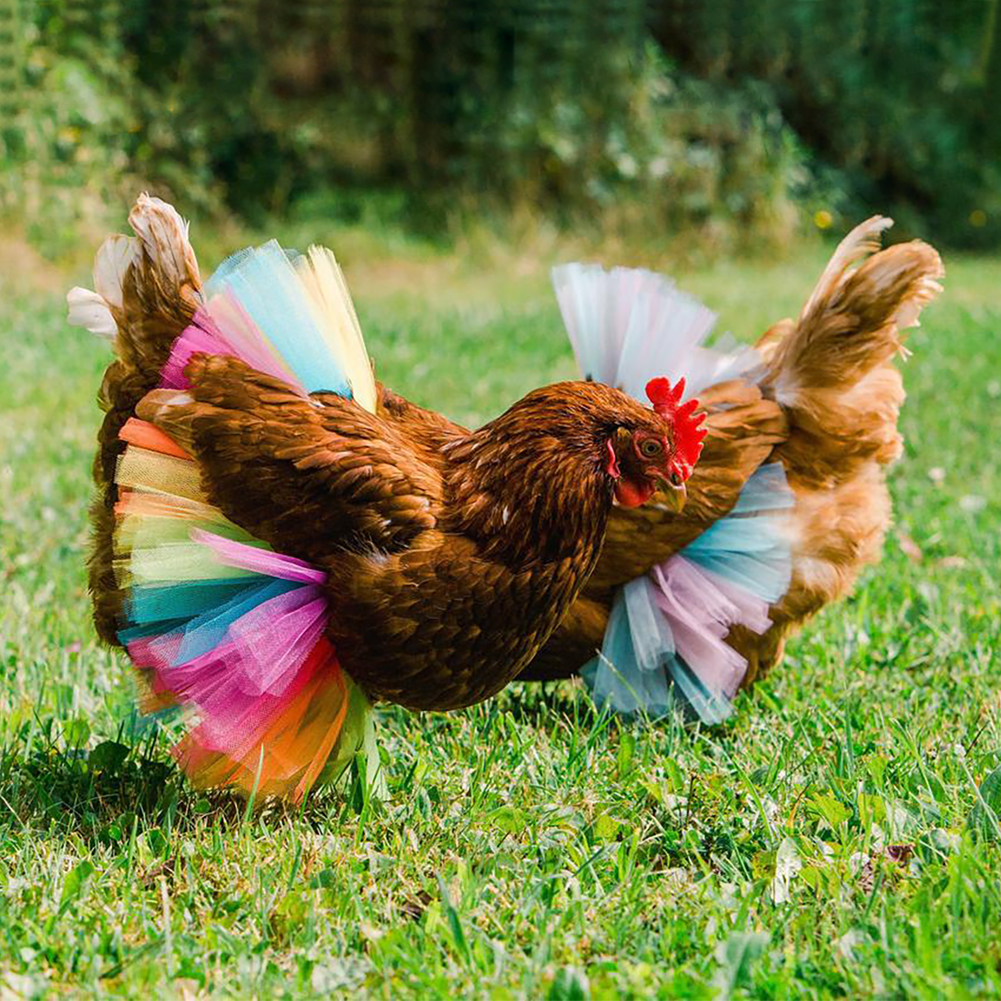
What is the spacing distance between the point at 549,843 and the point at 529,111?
32.9 ft

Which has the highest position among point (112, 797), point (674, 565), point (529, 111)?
point (674, 565)

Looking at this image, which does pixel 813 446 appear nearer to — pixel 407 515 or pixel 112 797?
pixel 407 515

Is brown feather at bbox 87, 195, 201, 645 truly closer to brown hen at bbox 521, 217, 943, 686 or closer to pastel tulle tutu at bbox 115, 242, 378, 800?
pastel tulle tutu at bbox 115, 242, 378, 800

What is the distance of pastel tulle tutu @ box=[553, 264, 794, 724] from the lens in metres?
3.19

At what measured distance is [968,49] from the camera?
13.4 meters

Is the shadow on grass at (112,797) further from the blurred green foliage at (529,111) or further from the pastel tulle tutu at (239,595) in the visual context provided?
the blurred green foliage at (529,111)

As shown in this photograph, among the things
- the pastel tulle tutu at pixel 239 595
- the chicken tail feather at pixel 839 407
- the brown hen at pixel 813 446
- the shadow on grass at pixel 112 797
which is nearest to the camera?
the pastel tulle tutu at pixel 239 595

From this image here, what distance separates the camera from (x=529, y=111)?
38.3ft

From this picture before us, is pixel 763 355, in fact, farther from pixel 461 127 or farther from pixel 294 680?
pixel 461 127

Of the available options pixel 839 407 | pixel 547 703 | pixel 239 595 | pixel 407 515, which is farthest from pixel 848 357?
pixel 239 595

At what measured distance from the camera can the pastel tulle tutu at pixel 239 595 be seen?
2424mm

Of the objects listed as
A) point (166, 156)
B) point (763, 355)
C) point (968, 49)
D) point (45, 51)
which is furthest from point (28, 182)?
point (968, 49)

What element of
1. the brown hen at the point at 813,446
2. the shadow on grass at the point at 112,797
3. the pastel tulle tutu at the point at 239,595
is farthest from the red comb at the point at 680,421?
the shadow on grass at the point at 112,797

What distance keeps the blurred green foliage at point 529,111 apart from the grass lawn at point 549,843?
24.2 ft
